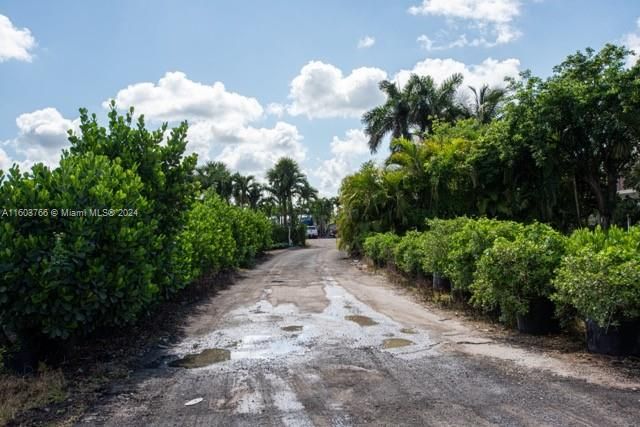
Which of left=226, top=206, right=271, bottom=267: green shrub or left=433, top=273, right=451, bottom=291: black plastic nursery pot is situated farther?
left=226, top=206, right=271, bottom=267: green shrub

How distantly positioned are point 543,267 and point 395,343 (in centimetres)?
223

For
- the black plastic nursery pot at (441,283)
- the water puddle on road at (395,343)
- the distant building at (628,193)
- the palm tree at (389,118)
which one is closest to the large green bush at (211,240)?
the water puddle on road at (395,343)

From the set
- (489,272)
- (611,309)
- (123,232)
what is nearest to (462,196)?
(489,272)

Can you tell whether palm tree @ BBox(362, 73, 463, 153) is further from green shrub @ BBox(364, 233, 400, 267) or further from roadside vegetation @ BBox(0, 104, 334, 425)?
roadside vegetation @ BBox(0, 104, 334, 425)

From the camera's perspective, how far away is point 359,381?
5.29 meters

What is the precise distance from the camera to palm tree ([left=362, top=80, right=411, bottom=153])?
3353 centimetres

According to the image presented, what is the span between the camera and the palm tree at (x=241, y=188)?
52000mm

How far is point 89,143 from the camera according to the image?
8.08 m

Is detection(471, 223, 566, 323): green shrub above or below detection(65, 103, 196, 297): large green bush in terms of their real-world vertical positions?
below

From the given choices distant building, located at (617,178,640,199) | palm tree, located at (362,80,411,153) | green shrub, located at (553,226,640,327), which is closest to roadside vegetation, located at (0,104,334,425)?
green shrub, located at (553,226,640,327)

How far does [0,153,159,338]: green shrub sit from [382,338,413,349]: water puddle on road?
10.4 feet

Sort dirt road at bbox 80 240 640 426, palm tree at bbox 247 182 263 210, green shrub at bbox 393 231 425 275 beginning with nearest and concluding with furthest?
dirt road at bbox 80 240 640 426 < green shrub at bbox 393 231 425 275 < palm tree at bbox 247 182 263 210

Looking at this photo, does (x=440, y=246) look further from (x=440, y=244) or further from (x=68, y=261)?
(x=68, y=261)

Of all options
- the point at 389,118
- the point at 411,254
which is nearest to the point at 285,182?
the point at 389,118
